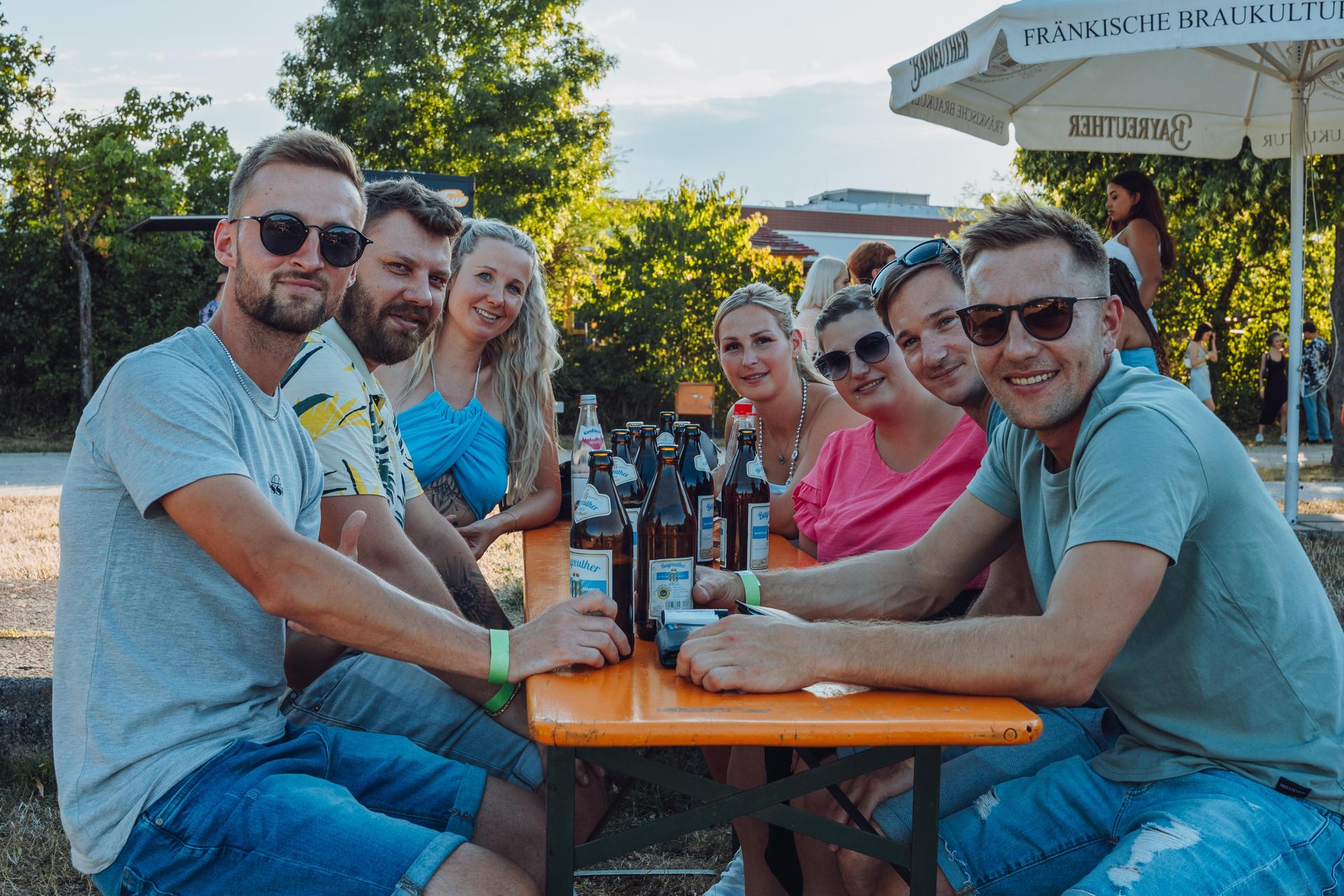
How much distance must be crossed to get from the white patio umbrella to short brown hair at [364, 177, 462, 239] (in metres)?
3.22

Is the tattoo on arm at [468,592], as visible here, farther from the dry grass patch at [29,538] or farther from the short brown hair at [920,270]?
the dry grass patch at [29,538]

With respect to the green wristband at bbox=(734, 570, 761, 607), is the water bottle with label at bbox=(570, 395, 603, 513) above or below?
above

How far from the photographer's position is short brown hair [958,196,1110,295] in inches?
87.4

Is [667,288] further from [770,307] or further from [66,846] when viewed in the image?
[66,846]

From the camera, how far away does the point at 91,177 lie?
1597 cm

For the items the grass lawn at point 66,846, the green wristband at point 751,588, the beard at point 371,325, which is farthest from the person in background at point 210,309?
the grass lawn at point 66,846

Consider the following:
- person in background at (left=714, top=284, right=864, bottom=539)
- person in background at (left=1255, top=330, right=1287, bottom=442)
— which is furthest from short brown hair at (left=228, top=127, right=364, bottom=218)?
person in background at (left=1255, top=330, right=1287, bottom=442)

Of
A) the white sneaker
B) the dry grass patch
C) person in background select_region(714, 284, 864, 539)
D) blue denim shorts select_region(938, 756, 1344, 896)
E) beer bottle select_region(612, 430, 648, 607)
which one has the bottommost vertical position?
the white sneaker

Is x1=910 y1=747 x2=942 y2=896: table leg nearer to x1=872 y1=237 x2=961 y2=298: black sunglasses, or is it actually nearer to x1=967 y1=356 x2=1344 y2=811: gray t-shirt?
x1=967 y1=356 x2=1344 y2=811: gray t-shirt

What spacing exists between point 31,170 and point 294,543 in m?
17.5

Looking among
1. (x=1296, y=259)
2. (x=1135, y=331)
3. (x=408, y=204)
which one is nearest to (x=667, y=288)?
(x=1296, y=259)

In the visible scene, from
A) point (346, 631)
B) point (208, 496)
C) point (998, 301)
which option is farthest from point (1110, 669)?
point (208, 496)

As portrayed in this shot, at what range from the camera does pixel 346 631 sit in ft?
6.45

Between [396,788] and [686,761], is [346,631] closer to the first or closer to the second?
[396,788]
